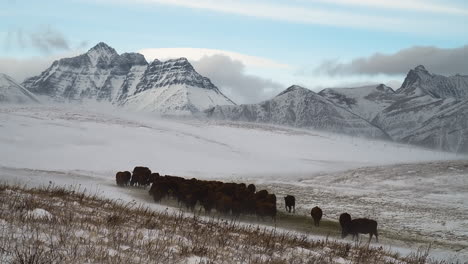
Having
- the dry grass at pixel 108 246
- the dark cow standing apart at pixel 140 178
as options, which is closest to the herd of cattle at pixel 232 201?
the dark cow standing apart at pixel 140 178

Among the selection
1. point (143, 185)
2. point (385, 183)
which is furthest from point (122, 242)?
point (385, 183)

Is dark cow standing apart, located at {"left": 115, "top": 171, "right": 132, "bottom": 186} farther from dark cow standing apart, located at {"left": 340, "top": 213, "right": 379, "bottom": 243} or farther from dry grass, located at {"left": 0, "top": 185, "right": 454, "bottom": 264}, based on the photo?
dry grass, located at {"left": 0, "top": 185, "right": 454, "bottom": 264}

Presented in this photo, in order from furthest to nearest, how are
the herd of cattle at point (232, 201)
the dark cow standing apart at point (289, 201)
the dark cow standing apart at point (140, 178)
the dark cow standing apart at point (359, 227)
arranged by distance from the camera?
1. the dark cow standing apart at point (140, 178)
2. the dark cow standing apart at point (289, 201)
3. the herd of cattle at point (232, 201)
4. the dark cow standing apart at point (359, 227)

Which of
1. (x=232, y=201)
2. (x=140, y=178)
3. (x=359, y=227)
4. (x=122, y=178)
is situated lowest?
(x=122, y=178)

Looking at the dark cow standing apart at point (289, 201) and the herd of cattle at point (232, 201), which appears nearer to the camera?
the herd of cattle at point (232, 201)

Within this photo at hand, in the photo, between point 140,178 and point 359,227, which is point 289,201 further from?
point 140,178

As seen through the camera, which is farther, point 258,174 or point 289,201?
point 258,174

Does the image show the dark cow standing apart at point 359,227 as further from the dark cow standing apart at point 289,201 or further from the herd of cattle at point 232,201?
the dark cow standing apart at point 289,201

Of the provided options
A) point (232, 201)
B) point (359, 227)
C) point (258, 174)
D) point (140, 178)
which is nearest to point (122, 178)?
point (140, 178)

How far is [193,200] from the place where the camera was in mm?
26016

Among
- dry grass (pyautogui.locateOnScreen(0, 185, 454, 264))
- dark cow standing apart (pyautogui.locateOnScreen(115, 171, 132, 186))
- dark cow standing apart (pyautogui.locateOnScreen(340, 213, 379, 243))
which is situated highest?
dry grass (pyautogui.locateOnScreen(0, 185, 454, 264))

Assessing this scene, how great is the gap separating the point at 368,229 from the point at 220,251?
16.0 meters

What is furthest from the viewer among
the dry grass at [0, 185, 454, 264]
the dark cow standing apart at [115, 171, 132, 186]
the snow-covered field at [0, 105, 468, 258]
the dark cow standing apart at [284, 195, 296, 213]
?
the dark cow standing apart at [115, 171, 132, 186]

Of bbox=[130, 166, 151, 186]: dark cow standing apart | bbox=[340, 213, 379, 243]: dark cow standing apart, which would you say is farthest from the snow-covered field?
bbox=[130, 166, 151, 186]: dark cow standing apart
